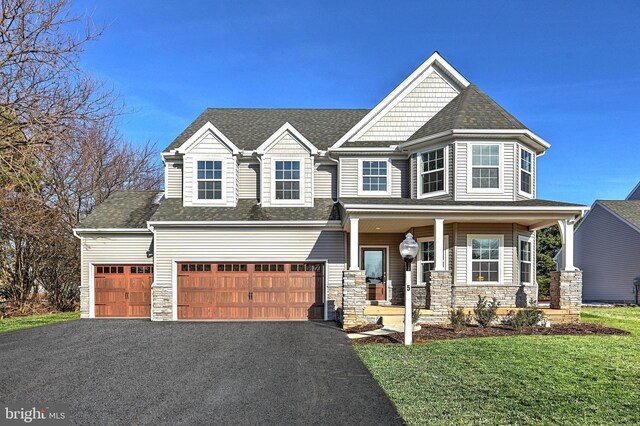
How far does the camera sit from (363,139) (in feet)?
60.4

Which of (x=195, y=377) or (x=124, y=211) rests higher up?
(x=124, y=211)

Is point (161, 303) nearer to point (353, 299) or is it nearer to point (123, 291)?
point (123, 291)

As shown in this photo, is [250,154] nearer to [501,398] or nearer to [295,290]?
[295,290]

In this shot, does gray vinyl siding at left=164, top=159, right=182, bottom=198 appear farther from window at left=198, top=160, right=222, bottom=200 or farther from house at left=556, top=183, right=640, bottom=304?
house at left=556, top=183, right=640, bottom=304

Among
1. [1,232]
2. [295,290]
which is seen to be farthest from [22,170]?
[1,232]

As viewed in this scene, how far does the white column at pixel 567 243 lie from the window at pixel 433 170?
3816mm

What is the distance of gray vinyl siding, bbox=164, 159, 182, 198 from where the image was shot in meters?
18.7

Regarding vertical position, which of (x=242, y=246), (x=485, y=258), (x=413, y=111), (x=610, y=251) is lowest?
(x=610, y=251)

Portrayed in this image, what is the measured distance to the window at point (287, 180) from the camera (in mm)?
18266

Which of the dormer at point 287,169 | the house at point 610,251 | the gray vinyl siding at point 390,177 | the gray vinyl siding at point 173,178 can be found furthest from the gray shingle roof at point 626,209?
the gray vinyl siding at point 173,178

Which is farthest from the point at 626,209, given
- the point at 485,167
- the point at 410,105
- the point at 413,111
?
the point at 410,105

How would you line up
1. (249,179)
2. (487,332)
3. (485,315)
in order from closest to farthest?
(487,332), (485,315), (249,179)

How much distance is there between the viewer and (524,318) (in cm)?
1367

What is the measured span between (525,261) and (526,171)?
3.03m
